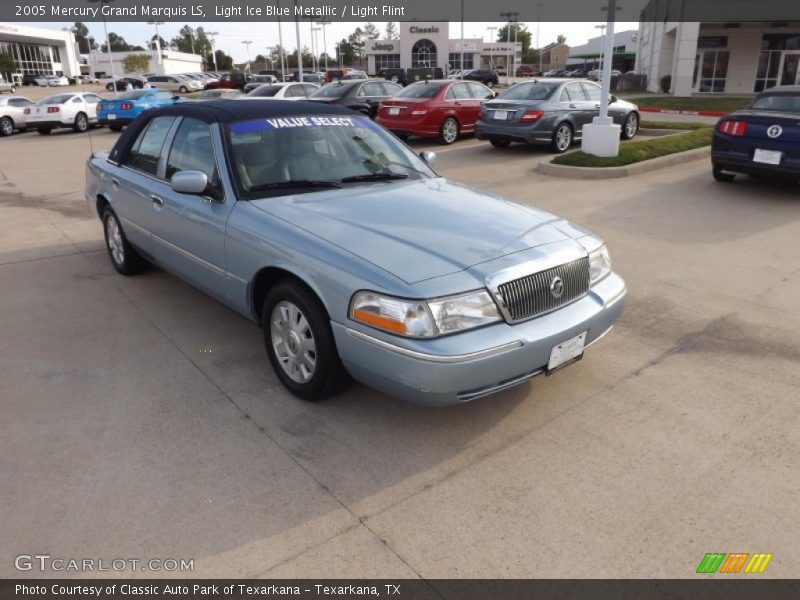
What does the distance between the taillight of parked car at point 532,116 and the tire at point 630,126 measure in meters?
3.15

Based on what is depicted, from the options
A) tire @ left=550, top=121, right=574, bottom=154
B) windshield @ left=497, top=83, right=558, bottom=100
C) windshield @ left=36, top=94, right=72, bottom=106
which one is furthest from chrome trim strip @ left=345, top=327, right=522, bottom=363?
windshield @ left=36, top=94, right=72, bottom=106

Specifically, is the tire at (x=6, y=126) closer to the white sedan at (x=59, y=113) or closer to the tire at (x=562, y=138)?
the white sedan at (x=59, y=113)

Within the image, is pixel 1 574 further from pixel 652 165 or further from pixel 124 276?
pixel 652 165

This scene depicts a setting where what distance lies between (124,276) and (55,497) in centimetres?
352

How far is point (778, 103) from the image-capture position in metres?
8.89

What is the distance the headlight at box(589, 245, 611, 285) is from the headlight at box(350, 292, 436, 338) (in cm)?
130

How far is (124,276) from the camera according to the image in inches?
240

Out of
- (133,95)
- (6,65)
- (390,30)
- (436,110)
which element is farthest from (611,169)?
(390,30)

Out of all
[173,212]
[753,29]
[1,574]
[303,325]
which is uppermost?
[753,29]

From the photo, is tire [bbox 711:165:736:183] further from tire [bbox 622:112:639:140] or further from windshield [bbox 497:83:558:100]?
tire [bbox 622:112:639:140]

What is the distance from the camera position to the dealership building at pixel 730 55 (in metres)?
33.8

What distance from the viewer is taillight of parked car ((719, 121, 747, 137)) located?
8809mm

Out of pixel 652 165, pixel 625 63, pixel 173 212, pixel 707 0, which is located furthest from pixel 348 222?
pixel 625 63

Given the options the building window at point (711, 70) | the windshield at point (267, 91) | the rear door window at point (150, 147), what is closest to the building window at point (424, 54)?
the building window at point (711, 70)
